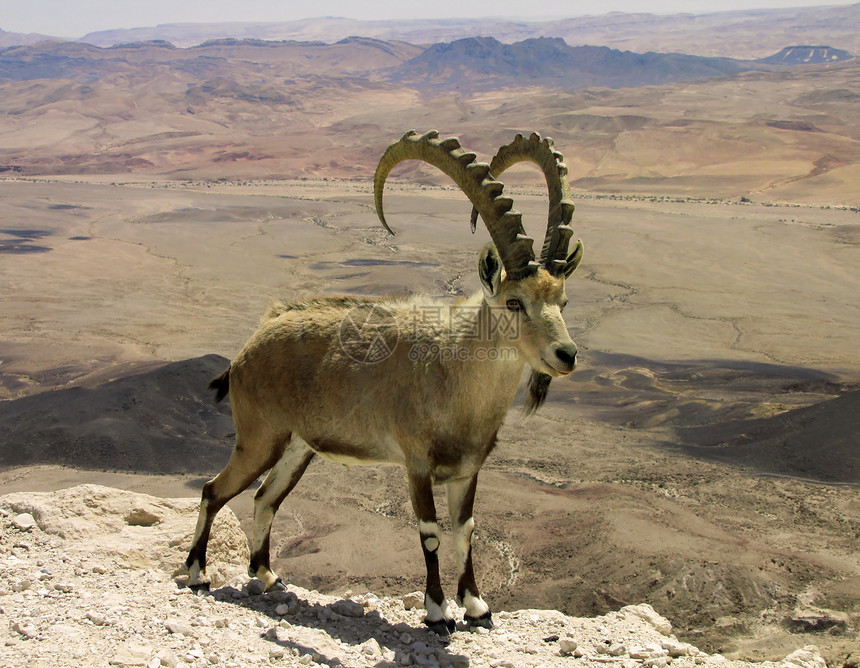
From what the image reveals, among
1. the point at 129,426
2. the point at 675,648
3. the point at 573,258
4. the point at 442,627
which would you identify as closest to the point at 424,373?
the point at 573,258

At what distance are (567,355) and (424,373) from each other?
129 cm

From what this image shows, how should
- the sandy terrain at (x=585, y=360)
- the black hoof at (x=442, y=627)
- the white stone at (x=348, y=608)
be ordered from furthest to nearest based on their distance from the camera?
the sandy terrain at (x=585, y=360) → the white stone at (x=348, y=608) → the black hoof at (x=442, y=627)

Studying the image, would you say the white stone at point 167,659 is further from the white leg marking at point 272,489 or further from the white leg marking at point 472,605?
the white leg marking at point 472,605

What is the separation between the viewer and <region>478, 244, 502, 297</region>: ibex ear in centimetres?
577

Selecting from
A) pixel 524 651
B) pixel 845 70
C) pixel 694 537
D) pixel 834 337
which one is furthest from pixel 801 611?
pixel 845 70

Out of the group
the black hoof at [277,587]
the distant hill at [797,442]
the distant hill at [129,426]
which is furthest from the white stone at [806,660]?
the distant hill at [129,426]

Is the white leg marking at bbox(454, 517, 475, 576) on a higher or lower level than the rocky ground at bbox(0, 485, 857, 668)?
higher

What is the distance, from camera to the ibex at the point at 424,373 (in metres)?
5.83

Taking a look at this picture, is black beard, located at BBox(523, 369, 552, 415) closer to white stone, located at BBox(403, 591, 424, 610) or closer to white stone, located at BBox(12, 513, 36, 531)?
white stone, located at BBox(403, 591, 424, 610)

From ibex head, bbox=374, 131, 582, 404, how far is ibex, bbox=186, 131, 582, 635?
0.04ft

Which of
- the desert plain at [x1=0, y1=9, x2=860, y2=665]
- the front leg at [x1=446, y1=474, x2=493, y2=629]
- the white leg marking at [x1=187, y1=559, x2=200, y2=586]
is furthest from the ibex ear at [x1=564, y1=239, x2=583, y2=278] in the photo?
the white leg marking at [x1=187, y1=559, x2=200, y2=586]

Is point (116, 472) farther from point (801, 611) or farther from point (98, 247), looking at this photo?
point (98, 247)

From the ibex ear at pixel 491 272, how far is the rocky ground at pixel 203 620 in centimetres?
284

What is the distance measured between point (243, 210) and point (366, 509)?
50104 mm
